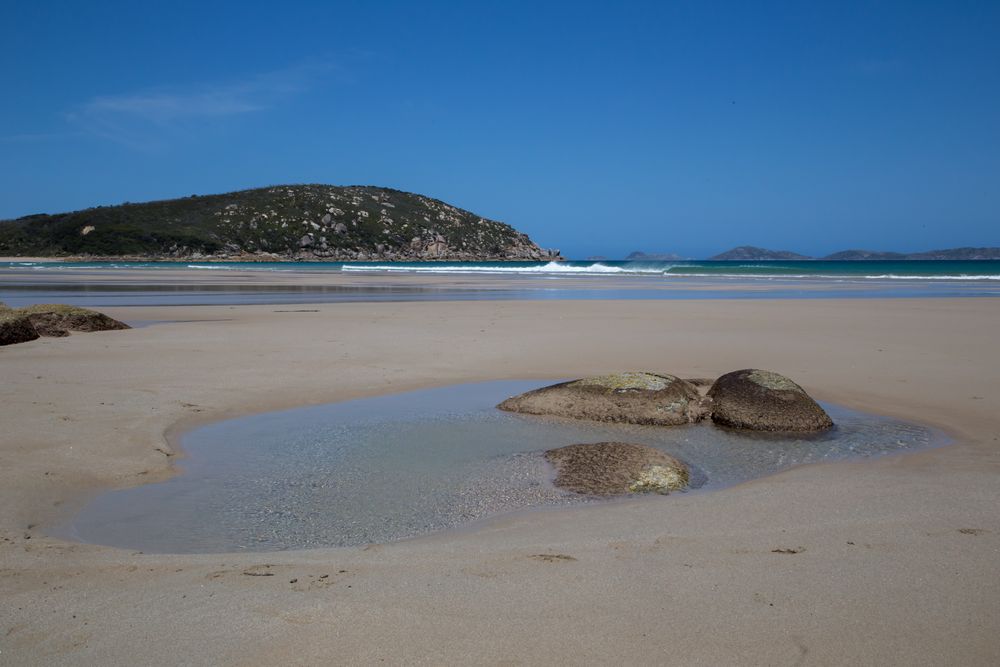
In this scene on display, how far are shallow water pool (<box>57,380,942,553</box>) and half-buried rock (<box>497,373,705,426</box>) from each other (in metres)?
0.16

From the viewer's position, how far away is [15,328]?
11641 mm

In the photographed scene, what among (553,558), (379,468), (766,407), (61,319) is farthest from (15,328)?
(766,407)

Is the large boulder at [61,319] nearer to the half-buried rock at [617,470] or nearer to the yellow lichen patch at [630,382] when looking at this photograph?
the yellow lichen patch at [630,382]

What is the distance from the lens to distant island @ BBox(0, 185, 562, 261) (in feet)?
301

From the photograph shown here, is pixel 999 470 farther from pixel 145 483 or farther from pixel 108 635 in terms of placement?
pixel 145 483

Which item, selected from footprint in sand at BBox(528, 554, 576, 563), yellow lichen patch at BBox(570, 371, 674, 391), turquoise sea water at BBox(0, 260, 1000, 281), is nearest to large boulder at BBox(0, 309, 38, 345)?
yellow lichen patch at BBox(570, 371, 674, 391)

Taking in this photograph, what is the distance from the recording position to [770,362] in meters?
10.5

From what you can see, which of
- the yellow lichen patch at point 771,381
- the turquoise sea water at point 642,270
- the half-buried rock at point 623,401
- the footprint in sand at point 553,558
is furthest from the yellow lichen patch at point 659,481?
the turquoise sea water at point 642,270

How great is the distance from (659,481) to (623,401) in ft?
6.95

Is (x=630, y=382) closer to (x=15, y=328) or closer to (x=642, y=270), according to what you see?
(x=15, y=328)

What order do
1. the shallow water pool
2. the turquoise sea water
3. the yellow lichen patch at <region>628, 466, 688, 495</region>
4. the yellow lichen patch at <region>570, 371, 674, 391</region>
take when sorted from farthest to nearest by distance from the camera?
the turquoise sea water < the yellow lichen patch at <region>570, 371, 674, 391</region> < the yellow lichen patch at <region>628, 466, 688, 495</region> < the shallow water pool

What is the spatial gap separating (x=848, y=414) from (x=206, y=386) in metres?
7.26

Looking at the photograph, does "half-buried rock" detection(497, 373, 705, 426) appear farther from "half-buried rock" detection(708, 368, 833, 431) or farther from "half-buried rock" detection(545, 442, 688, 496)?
"half-buried rock" detection(545, 442, 688, 496)

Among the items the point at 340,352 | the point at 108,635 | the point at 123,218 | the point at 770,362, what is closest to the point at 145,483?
the point at 108,635
